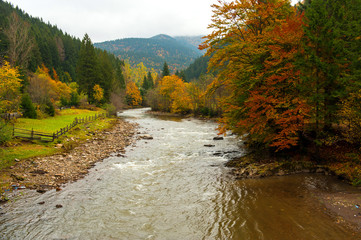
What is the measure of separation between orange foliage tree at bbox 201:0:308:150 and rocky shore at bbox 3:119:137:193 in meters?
13.7

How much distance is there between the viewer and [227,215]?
10.8 meters

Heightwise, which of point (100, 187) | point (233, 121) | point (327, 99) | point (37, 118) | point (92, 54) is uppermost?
point (92, 54)

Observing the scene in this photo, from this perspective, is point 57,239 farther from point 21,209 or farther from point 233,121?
point 233,121

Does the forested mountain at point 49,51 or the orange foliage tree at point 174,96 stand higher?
the forested mountain at point 49,51

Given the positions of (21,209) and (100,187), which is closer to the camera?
(21,209)

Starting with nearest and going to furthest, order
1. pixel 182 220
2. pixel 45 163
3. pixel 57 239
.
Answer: pixel 57 239
pixel 182 220
pixel 45 163

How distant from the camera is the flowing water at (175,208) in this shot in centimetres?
943

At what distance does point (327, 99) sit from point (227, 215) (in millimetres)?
11795

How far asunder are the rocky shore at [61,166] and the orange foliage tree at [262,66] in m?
13.7

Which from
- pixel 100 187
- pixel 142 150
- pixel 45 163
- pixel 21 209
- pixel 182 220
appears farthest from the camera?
pixel 142 150

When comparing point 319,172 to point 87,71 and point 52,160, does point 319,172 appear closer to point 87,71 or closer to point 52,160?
point 52,160

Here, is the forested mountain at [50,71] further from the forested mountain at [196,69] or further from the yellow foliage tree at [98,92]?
the forested mountain at [196,69]

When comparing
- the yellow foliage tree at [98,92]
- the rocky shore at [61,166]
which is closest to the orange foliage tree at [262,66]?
the rocky shore at [61,166]

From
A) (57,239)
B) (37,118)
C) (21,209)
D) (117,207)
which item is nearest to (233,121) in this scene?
(117,207)
